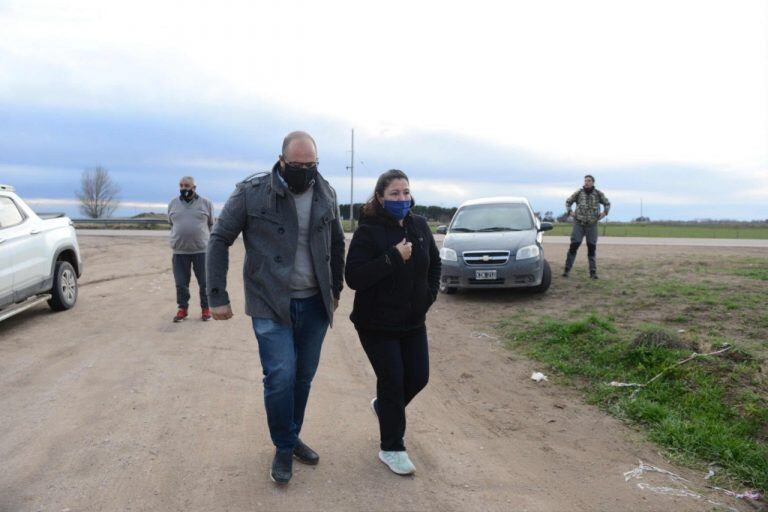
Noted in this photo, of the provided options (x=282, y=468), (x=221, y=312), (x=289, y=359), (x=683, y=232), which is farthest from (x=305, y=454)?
(x=683, y=232)

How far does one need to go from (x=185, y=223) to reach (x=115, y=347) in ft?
6.64

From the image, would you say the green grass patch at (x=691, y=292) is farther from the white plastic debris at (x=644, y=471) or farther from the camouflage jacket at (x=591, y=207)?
the white plastic debris at (x=644, y=471)

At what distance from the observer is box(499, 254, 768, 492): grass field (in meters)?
4.41

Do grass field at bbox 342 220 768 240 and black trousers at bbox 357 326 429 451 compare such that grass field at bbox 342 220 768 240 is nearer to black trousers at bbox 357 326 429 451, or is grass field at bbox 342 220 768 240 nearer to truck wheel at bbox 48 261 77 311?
truck wheel at bbox 48 261 77 311

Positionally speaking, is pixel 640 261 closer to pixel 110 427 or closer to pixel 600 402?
pixel 600 402

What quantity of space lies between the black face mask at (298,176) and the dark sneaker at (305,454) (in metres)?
1.70

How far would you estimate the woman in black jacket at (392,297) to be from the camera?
3.72 meters

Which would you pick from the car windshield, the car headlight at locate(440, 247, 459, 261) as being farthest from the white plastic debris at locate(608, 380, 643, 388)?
the car windshield

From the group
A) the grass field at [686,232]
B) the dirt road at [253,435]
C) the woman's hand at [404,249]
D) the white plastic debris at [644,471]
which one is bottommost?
the white plastic debris at [644,471]

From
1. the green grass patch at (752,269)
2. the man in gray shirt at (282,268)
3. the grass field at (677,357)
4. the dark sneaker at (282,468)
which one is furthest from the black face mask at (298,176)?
the green grass patch at (752,269)

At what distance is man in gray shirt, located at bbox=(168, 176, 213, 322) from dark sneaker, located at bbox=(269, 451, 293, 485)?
16.3ft

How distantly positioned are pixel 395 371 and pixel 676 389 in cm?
309

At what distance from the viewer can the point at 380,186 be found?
149 inches

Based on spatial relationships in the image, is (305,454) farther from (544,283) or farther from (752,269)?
(752,269)
